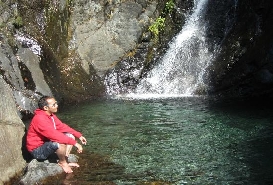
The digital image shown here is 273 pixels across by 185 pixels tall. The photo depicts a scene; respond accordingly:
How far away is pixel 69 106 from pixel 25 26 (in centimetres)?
420

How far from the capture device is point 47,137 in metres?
7.47

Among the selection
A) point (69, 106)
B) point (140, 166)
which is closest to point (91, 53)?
point (69, 106)

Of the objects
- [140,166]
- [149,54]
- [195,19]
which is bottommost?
[140,166]

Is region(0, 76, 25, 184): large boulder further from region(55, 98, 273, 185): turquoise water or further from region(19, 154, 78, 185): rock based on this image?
region(55, 98, 273, 185): turquoise water

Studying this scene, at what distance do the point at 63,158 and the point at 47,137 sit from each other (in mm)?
595

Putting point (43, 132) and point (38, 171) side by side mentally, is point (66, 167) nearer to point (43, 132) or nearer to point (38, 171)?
point (38, 171)

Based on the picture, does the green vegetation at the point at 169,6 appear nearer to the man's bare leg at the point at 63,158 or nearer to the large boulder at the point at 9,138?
the large boulder at the point at 9,138

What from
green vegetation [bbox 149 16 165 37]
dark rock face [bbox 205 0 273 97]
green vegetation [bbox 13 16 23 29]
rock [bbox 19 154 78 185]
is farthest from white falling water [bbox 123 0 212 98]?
rock [bbox 19 154 78 185]

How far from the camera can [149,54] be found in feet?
65.4

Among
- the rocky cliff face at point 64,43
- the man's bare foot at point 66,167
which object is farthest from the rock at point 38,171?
the rocky cliff face at point 64,43

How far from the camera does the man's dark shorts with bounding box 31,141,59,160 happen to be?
753cm

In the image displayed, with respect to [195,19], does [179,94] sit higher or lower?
lower

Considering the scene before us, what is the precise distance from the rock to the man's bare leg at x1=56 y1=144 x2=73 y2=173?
84 mm

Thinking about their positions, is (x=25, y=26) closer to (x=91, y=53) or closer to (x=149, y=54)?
(x=91, y=53)
